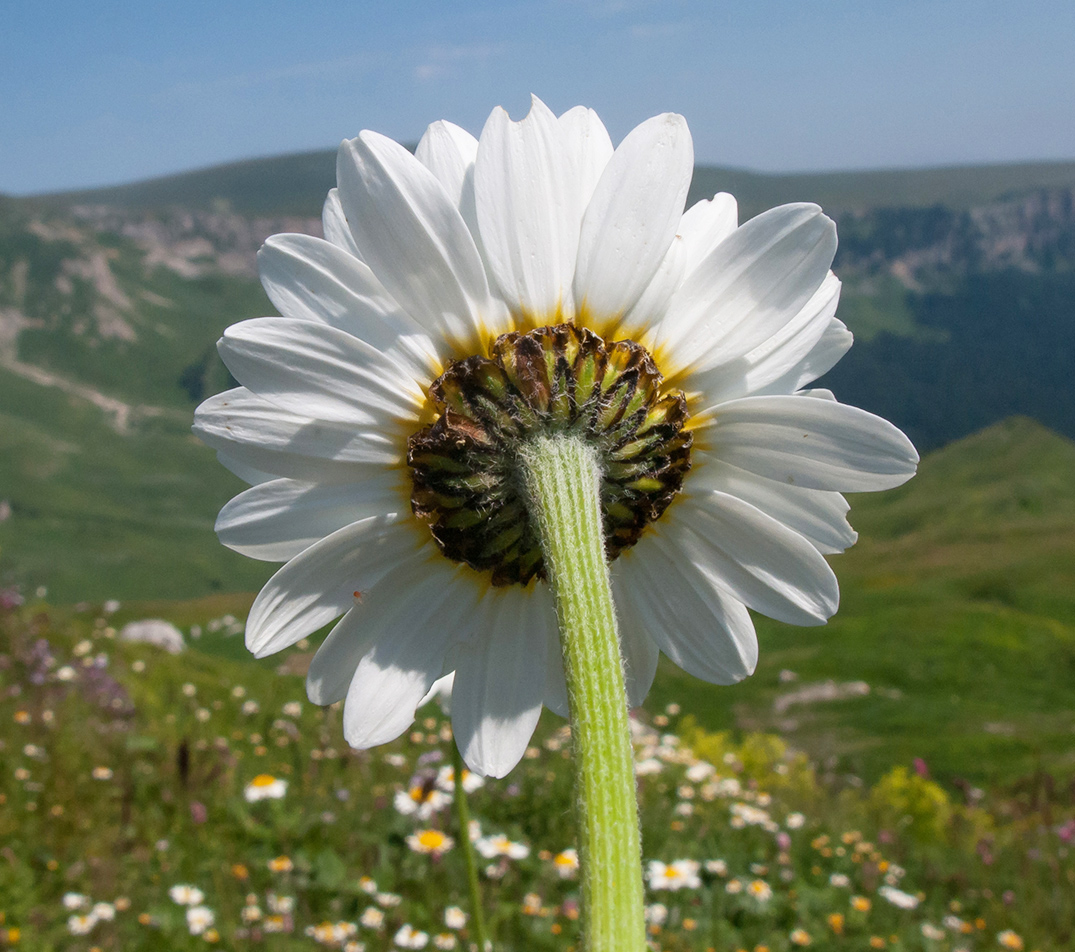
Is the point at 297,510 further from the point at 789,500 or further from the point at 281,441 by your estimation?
the point at 789,500

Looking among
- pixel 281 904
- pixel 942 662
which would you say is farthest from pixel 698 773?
pixel 942 662

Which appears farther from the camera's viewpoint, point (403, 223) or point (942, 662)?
point (942, 662)

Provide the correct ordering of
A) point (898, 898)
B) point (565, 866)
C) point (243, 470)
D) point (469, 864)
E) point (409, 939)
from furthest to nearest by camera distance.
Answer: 1. point (898, 898)
2. point (565, 866)
3. point (409, 939)
4. point (469, 864)
5. point (243, 470)

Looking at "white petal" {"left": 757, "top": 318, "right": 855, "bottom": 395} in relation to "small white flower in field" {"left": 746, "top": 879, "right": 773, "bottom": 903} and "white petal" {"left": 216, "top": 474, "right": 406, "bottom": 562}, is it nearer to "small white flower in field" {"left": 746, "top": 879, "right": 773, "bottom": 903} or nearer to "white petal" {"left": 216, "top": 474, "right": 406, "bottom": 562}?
"white petal" {"left": 216, "top": 474, "right": 406, "bottom": 562}

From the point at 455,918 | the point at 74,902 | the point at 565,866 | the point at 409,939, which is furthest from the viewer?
the point at 565,866

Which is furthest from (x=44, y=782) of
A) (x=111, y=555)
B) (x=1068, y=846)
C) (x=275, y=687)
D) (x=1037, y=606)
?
(x=111, y=555)

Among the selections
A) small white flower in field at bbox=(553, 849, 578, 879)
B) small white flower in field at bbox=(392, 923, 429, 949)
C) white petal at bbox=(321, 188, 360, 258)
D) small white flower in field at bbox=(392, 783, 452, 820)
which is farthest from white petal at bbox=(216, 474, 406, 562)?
small white flower in field at bbox=(553, 849, 578, 879)
